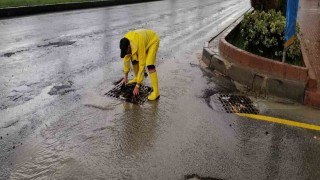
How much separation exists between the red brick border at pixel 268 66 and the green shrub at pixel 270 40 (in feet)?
1.30

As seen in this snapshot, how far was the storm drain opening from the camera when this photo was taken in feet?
17.2

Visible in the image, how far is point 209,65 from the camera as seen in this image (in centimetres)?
731

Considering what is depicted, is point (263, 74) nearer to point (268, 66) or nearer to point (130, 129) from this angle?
point (268, 66)

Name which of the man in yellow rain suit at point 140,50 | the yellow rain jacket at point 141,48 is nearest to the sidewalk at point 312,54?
the man in yellow rain suit at point 140,50

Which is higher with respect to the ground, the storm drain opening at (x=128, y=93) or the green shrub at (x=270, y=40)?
the green shrub at (x=270, y=40)

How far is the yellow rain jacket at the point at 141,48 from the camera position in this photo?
16.1ft

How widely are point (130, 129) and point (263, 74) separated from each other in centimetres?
265

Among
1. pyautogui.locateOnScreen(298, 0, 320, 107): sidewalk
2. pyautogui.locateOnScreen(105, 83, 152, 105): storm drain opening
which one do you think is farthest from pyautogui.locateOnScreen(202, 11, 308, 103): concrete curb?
pyautogui.locateOnScreen(105, 83, 152, 105): storm drain opening

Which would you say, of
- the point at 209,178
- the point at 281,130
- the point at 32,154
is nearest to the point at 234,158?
the point at 209,178

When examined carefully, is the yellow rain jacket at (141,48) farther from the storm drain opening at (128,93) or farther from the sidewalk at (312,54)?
the sidewalk at (312,54)

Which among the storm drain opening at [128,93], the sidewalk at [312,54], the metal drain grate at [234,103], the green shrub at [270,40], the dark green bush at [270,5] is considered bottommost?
the metal drain grate at [234,103]

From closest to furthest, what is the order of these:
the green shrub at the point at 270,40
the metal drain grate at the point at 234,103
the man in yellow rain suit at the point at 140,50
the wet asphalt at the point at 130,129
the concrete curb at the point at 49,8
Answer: the wet asphalt at the point at 130,129 < the man in yellow rain suit at the point at 140,50 < the metal drain grate at the point at 234,103 < the green shrub at the point at 270,40 < the concrete curb at the point at 49,8

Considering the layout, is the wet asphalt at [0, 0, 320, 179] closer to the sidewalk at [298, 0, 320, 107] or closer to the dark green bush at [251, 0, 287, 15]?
the sidewalk at [298, 0, 320, 107]

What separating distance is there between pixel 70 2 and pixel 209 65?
1077 centimetres
